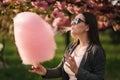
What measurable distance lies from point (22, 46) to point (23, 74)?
8.35m

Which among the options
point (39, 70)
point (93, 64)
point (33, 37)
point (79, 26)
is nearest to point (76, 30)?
point (79, 26)

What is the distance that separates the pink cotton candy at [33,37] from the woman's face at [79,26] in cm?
68

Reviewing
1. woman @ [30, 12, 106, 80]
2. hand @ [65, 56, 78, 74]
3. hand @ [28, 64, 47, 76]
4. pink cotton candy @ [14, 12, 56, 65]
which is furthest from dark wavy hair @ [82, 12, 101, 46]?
pink cotton candy @ [14, 12, 56, 65]

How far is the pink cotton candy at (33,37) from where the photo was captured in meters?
4.34

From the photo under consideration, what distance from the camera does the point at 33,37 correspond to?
4.37 m

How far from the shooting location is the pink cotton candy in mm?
4340

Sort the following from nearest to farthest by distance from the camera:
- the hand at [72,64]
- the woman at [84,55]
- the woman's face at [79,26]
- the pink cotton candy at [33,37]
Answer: the pink cotton candy at [33,37] < the hand at [72,64] < the woman at [84,55] < the woman's face at [79,26]

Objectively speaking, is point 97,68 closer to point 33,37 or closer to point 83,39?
point 83,39

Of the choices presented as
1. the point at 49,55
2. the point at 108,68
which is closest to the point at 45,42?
the point at 49,55

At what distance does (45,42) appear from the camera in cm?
442

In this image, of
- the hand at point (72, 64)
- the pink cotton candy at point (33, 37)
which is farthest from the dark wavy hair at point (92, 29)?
the pink cotton candy at point (33, 37)

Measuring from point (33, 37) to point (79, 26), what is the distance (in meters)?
0.93

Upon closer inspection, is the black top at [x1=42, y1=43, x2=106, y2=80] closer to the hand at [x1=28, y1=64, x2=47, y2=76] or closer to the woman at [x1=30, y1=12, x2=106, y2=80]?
the woman at [x1=30, y1=12, x2=106, y2=80]

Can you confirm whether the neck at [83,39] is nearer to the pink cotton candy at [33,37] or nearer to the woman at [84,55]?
the woman at [84,55]
